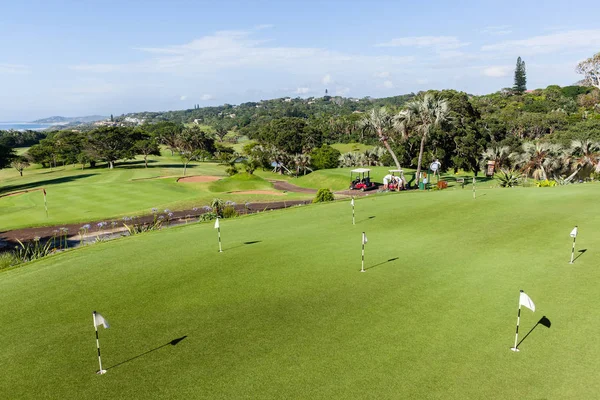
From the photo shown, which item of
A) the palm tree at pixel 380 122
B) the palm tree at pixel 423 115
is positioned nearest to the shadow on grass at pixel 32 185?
the palm tree at pixel 380 122

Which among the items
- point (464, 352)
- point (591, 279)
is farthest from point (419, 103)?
point (464, 352)

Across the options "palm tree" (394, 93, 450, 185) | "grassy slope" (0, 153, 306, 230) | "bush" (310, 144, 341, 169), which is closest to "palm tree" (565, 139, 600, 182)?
"palm tree" (394, 93, 450, 185)

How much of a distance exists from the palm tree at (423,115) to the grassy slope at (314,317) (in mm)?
28703

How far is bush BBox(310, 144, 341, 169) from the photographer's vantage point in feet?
294

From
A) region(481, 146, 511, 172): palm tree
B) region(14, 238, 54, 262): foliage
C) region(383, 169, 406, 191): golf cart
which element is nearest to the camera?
region(14, 238, 54, 262): foliage

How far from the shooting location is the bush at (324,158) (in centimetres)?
8975

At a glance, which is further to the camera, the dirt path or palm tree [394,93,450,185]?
palm tree [394,93,450,185]

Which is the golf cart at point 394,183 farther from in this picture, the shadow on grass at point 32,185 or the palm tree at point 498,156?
the shadow on grass at point 32,185

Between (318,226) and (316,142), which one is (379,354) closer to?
(318,226)

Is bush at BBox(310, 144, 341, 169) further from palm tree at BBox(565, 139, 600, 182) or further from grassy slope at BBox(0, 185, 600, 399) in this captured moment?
grassy slope at BBox(0, 185, 600, 399)

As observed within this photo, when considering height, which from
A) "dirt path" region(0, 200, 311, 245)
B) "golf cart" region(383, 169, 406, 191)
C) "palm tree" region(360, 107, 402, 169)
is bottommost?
"dirt path" region(0, 200, 311, 245)

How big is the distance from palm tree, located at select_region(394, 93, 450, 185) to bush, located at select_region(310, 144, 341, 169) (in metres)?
40.9

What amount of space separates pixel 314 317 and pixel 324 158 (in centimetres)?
8052

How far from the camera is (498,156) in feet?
200
